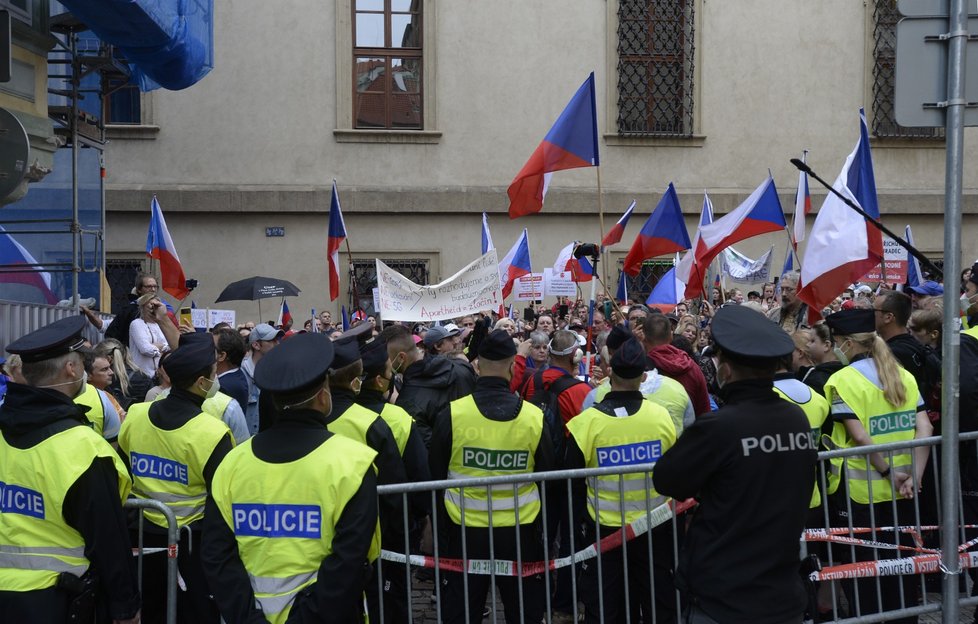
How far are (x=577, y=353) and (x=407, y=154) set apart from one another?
13601mm

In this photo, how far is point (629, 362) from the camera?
5.16 m

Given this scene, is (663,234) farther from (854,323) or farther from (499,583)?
(499,583)

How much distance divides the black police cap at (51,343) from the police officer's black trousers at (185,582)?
122 cm

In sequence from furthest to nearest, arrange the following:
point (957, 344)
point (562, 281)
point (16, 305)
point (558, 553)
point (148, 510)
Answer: point (562, 281) → point (16, 305) → point (558, 553) → point (148, 510) → point (957, 344)

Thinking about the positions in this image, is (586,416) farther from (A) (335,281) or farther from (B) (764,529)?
(A) (335,281)

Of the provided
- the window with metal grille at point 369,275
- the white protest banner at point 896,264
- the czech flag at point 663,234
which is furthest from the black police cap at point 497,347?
the window with metal grille at point 369,275

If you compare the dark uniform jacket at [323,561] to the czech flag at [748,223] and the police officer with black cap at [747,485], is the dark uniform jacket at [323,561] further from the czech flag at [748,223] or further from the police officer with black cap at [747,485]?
the czech flag at [748,223]

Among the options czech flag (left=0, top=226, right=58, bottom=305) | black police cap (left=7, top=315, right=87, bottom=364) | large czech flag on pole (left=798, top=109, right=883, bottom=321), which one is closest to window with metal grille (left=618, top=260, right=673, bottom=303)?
czech flag (left=0, top=226, right=58, bottom=305)

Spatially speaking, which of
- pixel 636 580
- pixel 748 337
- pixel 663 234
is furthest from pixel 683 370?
pixel 663 234

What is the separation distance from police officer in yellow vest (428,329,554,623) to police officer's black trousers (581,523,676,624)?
0.28m

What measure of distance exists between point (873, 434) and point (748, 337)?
214 centimetres

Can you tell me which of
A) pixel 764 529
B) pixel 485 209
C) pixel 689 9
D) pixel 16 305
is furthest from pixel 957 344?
pixel 689 9

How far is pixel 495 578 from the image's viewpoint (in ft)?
17.1

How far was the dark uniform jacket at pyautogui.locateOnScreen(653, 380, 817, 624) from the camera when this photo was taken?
11.5ft
